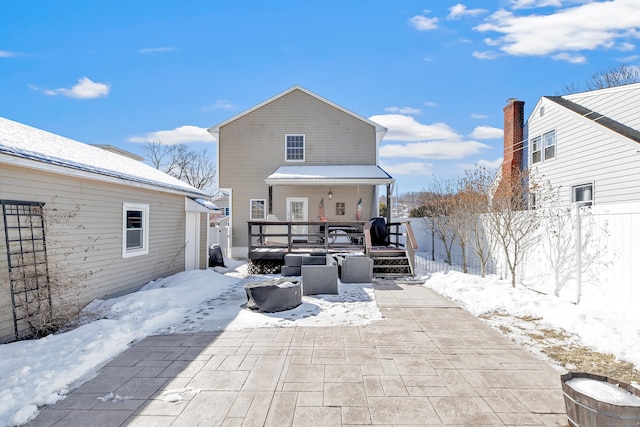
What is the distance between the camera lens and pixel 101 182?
688 cm

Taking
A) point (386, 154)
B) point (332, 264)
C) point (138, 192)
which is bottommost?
point (332, 264)

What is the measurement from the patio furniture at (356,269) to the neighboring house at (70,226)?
5.30 metres

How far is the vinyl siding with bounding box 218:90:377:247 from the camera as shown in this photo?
1548 centimetres

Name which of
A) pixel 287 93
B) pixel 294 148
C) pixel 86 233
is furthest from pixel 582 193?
pixel 86 233

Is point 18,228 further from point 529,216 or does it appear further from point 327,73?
point 327,73

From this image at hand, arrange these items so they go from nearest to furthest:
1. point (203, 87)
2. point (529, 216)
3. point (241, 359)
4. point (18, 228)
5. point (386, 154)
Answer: point (241, 359) → point (18, 228) → point (529, 216) → point (203, 87) → point (386, 154)

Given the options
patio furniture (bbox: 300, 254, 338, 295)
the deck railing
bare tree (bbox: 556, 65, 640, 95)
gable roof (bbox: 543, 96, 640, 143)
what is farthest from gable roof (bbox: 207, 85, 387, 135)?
bare tree (bbox: 556, 65, 640, 95)

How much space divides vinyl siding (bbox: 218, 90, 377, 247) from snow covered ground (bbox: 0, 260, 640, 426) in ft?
24.0

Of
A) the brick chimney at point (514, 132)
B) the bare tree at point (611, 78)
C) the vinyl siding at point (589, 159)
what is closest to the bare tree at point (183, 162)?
the brick chimney at point (514, 132)

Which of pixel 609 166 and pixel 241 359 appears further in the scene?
pixel 609 166

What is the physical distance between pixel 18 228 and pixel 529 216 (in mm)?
9789

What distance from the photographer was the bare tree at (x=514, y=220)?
7.33 meters

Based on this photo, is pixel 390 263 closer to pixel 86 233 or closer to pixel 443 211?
pixel 443 211

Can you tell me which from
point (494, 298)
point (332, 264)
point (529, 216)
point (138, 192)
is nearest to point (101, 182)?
point (138, 192)
